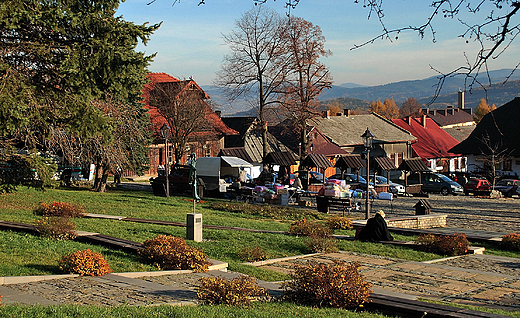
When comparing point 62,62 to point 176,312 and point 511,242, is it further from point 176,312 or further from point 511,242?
point 511,242

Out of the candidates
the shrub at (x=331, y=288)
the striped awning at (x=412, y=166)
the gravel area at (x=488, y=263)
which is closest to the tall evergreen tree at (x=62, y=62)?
the shrub at (x=331, y=288)

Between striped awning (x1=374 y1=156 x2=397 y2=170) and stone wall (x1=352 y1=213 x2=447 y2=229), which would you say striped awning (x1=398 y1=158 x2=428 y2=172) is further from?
stone wall (x1=352 y1=213 x2=447 y2=229)

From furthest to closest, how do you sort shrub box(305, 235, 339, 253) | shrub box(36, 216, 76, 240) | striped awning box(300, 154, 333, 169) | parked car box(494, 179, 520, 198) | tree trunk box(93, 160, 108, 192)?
1. parked car box(494, 179, 520, 198)
2. striped awning box(300, 154, 333, 169)
3. tree trunk box(93, 160, 108, 192)
4. shrub box(305, 235, 339, 253)
5. shrub box(36, 216, 76, 240)

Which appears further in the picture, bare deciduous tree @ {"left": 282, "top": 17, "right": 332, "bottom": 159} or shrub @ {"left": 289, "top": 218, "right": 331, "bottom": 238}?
bare deciduous tree @ {"left": 282, "top": 17, "right": 332, "bottom": 159}

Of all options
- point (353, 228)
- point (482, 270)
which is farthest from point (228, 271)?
point (353, 228)

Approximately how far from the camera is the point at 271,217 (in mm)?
22766

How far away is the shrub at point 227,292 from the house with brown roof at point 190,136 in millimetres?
33296

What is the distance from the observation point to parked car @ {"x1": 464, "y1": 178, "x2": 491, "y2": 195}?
40625 mm

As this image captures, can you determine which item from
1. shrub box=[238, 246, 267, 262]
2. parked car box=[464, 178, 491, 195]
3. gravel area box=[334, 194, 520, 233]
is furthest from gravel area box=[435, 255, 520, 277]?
parked car box=[464, 178, 491, 195]

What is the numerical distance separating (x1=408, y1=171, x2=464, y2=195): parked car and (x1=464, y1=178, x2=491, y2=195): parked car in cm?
89

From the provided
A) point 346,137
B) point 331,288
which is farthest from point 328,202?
point 346,137

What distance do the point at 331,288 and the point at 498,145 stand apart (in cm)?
5225

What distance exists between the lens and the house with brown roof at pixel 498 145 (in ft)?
172

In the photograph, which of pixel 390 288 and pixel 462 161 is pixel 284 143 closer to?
pixel 462 161
